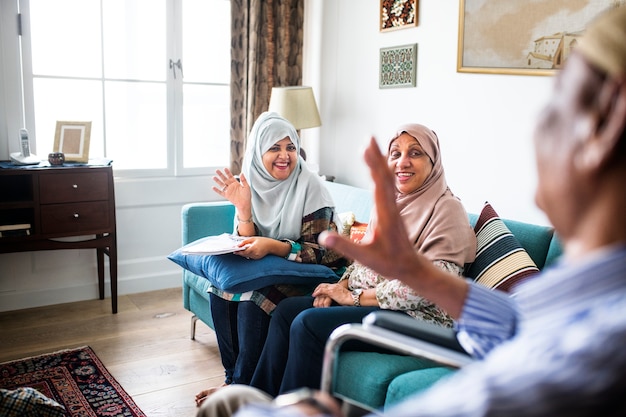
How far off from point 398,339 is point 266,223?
1.51m

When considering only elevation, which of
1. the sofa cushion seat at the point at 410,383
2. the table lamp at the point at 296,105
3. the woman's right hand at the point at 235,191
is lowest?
the sofa cushion seat at the point at 410,383

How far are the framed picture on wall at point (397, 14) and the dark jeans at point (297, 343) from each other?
1.85 meters

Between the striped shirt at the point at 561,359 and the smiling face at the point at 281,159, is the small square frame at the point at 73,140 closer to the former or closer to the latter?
the smiling face at the point at 281,159

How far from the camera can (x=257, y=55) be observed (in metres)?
3.98

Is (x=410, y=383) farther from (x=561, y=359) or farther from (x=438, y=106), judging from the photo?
(x=438, y=106)

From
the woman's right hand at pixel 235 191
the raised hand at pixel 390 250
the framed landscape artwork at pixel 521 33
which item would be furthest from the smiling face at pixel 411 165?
the raised hand at pixel 390 250

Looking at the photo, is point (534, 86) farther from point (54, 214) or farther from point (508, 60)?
point (54, 214)

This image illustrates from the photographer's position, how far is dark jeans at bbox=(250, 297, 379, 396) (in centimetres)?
191

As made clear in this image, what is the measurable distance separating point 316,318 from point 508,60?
1546 mm

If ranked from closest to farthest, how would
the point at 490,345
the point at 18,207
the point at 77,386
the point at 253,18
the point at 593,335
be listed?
the point at 593,335 → the point at 490,345 → the point at 77,386 → the point at 18,207 → the point at 253,18

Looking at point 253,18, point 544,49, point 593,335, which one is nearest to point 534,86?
point 544,49

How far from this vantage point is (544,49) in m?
2.54

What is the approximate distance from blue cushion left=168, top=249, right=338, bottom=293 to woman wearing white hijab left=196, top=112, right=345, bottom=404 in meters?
0.05

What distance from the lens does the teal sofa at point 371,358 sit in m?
1.70
